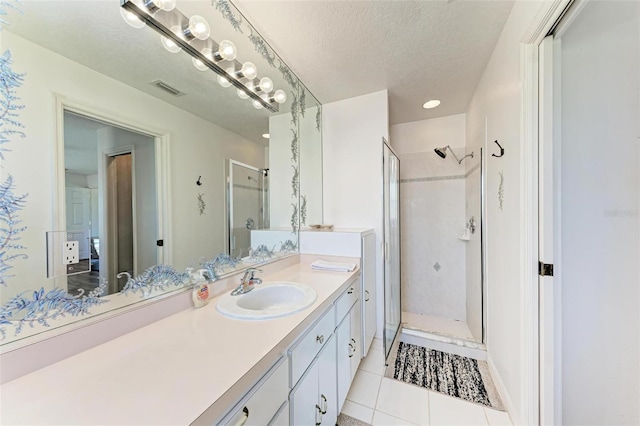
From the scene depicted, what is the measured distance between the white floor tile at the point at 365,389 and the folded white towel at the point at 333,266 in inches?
33.8

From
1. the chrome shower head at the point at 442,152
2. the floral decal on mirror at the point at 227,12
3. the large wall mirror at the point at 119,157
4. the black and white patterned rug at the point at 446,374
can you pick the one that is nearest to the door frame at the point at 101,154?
the large wall mirror at the point at 119,157

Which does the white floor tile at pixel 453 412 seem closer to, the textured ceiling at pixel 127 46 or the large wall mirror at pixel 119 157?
the large wall mirror at pixel 119 157

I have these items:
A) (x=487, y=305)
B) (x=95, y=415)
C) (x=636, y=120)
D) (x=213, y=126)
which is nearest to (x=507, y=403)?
(x=487, y=305)

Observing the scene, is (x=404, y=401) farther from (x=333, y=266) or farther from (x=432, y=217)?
(x=432, y=217)

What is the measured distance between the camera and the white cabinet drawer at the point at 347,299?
132 cm

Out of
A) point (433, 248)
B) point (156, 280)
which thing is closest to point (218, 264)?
point (156, 280)

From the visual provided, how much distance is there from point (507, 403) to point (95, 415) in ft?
6.77

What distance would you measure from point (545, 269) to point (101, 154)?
1.96m

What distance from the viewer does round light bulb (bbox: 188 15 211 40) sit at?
3.68 feet

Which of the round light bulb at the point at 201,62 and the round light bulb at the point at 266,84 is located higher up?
the round light bulb at the point at 266,84

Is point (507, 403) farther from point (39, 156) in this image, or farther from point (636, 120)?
point (39, 156)

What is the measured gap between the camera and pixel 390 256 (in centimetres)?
220

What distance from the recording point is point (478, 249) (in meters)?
2.10

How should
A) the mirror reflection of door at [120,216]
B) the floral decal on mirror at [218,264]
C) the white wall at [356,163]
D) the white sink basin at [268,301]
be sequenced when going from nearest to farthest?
the mirror reflection of door at [120,216] < the white sink basin at [268,301] < the floral decal on mirror at [218,264] < the white wall at [356,163]
